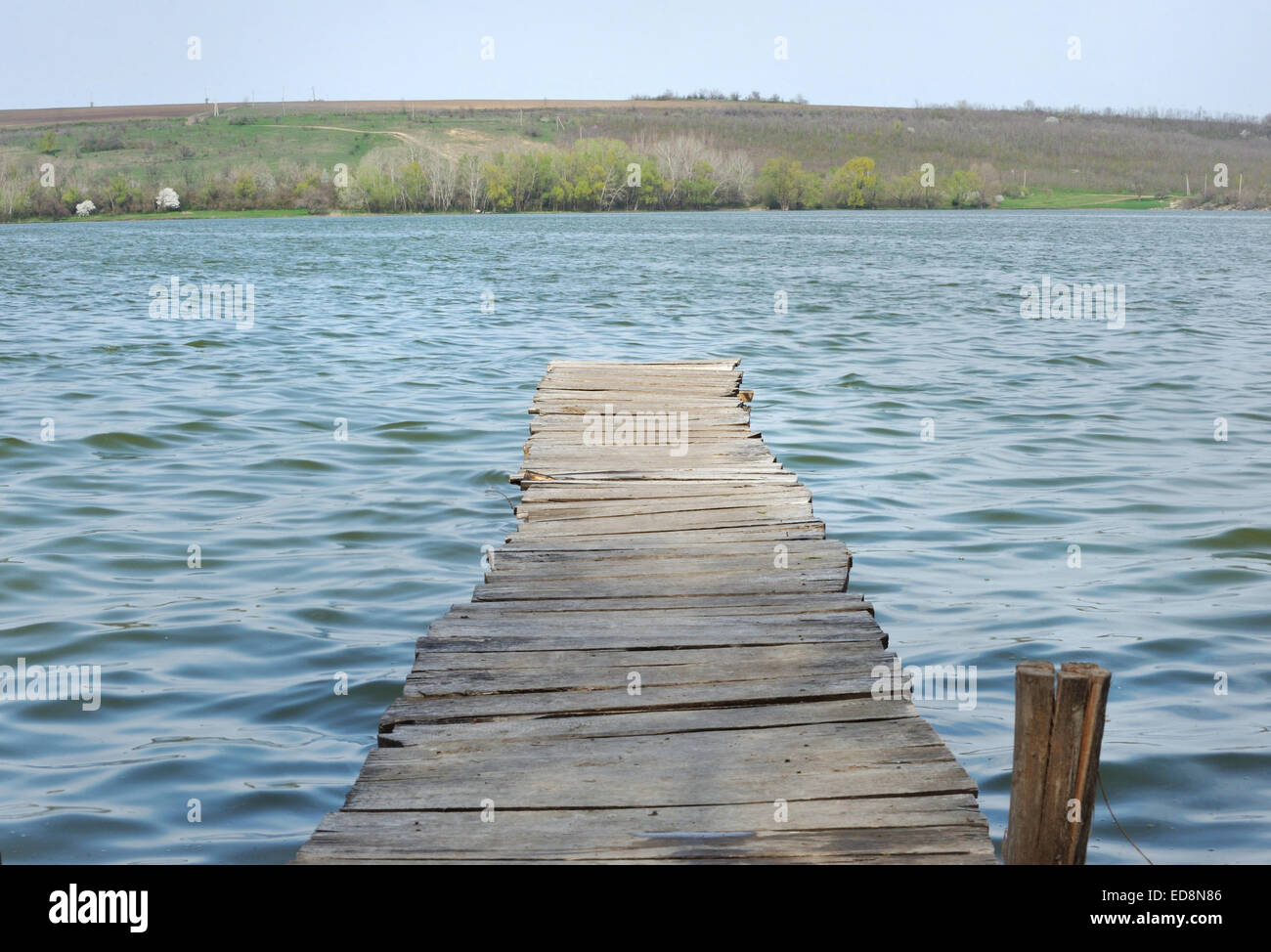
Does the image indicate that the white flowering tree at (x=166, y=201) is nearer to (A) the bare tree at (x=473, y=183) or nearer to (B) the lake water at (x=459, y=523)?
(A) the bare tree at (x=473, y=183)

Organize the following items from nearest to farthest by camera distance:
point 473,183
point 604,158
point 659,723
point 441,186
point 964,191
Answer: point 659,723, point 441,186, point 473,183, point 604,158, point 964,191

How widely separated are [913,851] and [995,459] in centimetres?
838

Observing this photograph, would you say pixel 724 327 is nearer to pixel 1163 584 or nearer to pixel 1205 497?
pixel 1205 497

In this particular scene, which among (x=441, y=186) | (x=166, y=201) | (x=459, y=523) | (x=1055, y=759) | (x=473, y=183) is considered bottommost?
(x=459, y=523)

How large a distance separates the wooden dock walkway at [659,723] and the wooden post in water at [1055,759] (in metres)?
0.16

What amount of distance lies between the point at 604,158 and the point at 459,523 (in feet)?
367

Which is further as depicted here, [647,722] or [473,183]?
[473,183]

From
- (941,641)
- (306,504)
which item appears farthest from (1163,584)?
(306,504)

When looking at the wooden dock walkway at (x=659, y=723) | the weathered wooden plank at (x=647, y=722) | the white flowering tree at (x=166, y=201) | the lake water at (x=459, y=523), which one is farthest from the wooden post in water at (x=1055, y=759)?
the white flowering tree at (x=166, y=201)

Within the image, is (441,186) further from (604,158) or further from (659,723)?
(659,723)

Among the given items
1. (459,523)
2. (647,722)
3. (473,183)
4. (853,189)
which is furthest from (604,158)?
(647,722)

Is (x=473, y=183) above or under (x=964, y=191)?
under

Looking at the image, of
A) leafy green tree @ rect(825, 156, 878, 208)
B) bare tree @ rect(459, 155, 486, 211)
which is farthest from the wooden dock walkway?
leafy green tree @ rect(825, 156, 878, 208)

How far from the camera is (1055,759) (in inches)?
129
